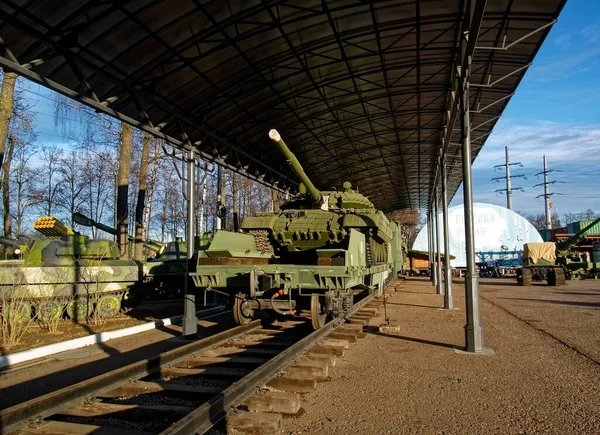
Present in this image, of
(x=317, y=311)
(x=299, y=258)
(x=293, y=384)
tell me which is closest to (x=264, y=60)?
(x=299, y=258)

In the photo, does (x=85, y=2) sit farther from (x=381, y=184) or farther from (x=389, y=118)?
(x=381, y=184)

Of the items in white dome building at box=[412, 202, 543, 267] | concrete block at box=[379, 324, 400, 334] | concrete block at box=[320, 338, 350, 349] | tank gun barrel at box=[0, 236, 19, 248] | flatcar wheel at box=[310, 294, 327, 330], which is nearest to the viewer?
concrete block at box=[320, 338, 350, 349]

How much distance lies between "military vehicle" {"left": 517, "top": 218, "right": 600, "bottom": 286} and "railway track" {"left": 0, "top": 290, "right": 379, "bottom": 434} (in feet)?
73.3

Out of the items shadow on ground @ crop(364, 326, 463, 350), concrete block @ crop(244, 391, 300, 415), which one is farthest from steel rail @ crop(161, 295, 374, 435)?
shadow on ground @ crop(364, 326, 463, 350)

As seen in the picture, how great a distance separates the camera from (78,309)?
43.2 ft

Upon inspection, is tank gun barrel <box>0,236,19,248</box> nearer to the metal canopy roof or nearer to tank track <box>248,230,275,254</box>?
the metal canopy roof

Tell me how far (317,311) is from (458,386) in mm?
3452

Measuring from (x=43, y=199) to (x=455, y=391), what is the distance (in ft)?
133

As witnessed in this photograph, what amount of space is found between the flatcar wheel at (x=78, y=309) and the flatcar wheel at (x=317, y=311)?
725 centimetres

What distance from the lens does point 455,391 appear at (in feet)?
18.8

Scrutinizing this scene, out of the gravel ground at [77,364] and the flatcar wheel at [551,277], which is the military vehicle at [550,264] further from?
the gravel ground at [77,364]

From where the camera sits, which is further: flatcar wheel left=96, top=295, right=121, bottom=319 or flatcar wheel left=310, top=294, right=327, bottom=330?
flatcar wheel left=96, top=295, right=121, bottom=319

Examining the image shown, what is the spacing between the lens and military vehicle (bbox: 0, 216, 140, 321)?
12.3m

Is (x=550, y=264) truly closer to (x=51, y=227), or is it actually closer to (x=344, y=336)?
(x=344, y=336)
